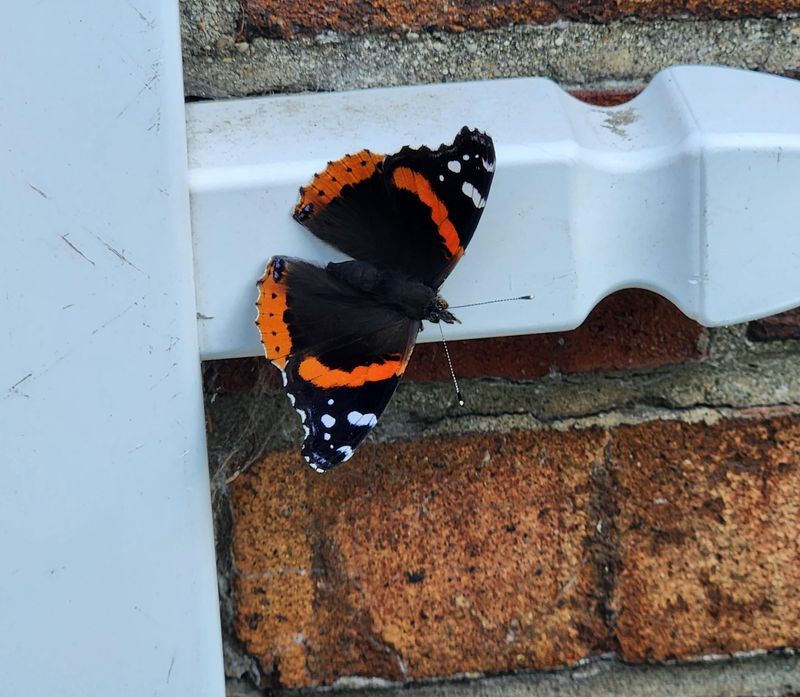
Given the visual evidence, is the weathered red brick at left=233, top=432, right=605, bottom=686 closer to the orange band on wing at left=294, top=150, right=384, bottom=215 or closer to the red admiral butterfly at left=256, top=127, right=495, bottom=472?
the red admiral butterfly at left=256, top=127, right=495, bottom=472

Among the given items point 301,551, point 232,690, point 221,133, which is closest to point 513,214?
point 221,133

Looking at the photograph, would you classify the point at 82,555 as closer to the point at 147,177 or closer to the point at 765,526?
the point at 147,177

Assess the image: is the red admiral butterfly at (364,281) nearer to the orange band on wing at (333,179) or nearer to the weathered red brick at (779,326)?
the orange band on wing at (333,179)

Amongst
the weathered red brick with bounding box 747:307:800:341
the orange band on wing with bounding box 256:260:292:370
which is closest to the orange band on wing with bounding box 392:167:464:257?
the orange band on wing with bounding box 256:260:292:370

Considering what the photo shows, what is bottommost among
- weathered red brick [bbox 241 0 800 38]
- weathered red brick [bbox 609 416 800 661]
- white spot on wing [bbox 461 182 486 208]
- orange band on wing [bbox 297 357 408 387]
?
weathered red brick [bbox 609 416 800 661]

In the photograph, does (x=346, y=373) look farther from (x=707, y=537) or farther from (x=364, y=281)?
(x=707, y=537)

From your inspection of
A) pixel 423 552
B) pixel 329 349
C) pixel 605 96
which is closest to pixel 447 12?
pixel 605 96
